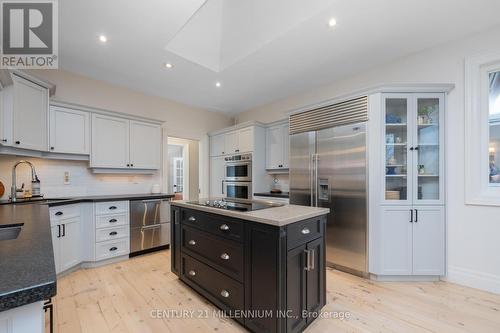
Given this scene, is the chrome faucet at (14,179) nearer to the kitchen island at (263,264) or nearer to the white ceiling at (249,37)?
the white ceiling at (249,37)

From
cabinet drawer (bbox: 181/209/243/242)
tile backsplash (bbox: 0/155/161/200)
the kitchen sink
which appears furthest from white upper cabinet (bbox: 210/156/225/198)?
the kitchen sink

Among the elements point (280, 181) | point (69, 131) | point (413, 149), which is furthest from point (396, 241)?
point (69, 131)

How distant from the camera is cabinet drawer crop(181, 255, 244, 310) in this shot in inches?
72.2

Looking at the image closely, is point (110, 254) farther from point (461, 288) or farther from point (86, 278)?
point (461, 288)

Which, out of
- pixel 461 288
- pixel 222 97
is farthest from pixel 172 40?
pixel 461 288

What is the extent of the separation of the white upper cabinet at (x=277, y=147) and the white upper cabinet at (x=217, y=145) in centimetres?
103

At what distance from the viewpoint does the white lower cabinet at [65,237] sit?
266cm

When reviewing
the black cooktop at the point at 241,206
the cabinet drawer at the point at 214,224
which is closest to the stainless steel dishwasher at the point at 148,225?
the cabinet drawer at the point at 214,224

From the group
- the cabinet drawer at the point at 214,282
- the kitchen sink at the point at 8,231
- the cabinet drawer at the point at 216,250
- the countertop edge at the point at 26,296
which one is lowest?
the cabinet drawer at the point at 214,282

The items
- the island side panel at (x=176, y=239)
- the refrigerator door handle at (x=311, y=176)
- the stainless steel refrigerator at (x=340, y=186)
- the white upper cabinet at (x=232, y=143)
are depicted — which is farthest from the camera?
the white upper cabinet at (x=232, y=143)

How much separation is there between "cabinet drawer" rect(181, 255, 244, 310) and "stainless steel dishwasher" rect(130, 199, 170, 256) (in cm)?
136

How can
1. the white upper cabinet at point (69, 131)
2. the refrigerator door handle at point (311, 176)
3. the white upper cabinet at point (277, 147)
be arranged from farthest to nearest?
the white upper cabinet at point (277, 147) < the refrigerator door handle at point (311, 176) < the white upper cabinet at point (69, 131)

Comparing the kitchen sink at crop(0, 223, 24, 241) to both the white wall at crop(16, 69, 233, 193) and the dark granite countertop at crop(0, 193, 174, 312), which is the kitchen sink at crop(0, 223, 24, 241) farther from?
the white wall at crop(16, 69, 233, 193)

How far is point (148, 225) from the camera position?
3.58 m
